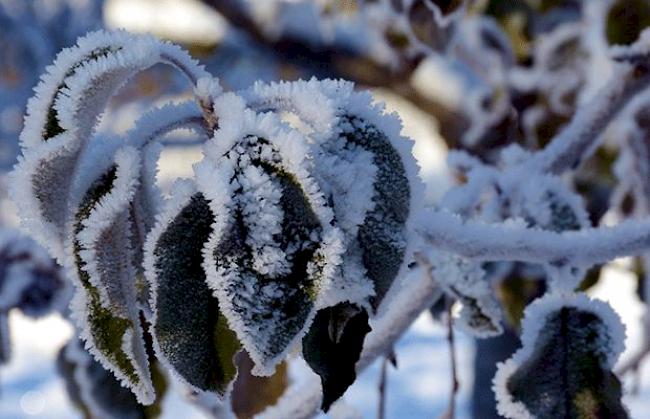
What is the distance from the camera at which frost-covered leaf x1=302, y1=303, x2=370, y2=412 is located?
0.47 m

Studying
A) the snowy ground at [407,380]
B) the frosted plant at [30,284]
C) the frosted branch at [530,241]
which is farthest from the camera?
the snowy ground at [407,380]

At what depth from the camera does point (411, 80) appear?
84.1 inches

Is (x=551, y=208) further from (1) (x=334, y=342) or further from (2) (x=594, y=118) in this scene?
(1) (x=334, y=342)

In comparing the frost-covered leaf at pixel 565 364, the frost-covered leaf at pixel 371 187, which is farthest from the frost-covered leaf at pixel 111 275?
the frost-covered leaf at pixel 565 364

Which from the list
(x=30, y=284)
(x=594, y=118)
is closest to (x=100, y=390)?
(x=30, y=284)

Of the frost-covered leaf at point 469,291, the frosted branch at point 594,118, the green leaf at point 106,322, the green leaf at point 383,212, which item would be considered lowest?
the green leaf at point 106,322

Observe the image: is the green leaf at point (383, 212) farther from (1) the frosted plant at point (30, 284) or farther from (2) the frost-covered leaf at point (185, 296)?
(1) the frosted plant at point (30, 284)

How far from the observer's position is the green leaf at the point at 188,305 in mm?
453

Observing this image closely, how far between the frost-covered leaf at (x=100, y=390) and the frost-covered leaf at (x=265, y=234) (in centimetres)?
44

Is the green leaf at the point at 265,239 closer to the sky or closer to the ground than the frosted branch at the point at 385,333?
closer to the ground

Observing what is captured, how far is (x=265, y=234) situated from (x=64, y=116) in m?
0.12

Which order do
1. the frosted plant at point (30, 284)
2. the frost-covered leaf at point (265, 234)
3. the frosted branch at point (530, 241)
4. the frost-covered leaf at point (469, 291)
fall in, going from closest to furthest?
the frost-covered leaf at point (265, 234) < the frosted branch at point (530, 241) < the frost-covered leaf at point (469, 291) < the frosted plant at point (30, 284)

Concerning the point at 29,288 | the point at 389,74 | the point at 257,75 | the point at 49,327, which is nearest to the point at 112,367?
the point at 29,288

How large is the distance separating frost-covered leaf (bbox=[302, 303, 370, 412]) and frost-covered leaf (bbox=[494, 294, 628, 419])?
0.26 meters
